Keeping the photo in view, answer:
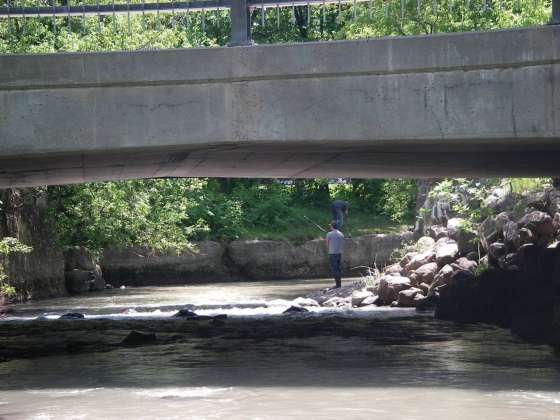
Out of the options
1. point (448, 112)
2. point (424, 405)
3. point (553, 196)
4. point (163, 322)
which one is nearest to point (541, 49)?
point (448, 112)

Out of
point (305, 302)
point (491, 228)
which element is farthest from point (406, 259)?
point (491, 228)

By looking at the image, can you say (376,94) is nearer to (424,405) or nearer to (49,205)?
(424,405)

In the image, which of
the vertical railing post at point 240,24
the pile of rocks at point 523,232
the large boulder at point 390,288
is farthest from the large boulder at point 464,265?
the vertical railing post at point 240,24

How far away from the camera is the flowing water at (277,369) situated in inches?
325

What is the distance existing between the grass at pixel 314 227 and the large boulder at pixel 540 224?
56.7 feet

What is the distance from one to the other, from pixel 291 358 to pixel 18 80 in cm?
455

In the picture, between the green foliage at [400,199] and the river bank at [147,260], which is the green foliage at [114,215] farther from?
the green foliage at [400,199]

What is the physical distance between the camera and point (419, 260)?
19844 millimetres

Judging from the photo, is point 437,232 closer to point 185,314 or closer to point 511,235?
point 511,235

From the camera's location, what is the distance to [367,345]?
42.0ft

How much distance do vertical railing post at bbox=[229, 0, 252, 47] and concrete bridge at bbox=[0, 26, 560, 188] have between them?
40 cm

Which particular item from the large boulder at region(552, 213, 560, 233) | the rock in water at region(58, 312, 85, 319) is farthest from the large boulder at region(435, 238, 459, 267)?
the rock in water at region(58, 312, 85, 319)

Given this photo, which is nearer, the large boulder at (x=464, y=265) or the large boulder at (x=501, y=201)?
the large boulder at (x=464, y=265)

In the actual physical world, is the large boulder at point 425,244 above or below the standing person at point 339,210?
below
